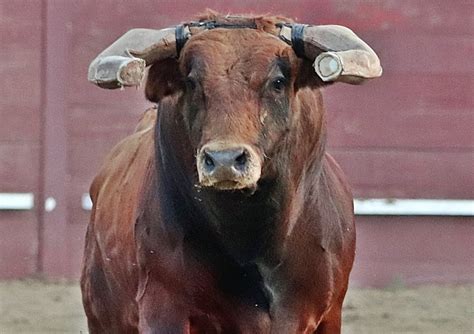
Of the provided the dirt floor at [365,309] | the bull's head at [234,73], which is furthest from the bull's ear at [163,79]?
the dirt floor at [365,309]

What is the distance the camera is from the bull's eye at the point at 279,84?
3955mm

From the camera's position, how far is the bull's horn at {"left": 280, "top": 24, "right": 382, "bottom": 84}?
4.02 m

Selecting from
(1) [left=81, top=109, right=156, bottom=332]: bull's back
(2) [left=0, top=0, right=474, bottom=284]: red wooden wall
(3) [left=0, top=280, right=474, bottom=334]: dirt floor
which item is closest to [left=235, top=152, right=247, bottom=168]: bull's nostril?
(1) [left=81, top=109, right=156, bottom=332]: bull's back

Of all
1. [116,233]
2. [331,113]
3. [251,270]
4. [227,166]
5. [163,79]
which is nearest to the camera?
[227,166]

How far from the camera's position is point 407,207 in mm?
8141

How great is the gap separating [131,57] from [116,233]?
103 cm

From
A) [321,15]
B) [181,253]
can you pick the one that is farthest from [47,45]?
[181,253]

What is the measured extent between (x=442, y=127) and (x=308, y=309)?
3.85 metres

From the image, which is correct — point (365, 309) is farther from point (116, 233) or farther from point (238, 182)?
point (238, 182)

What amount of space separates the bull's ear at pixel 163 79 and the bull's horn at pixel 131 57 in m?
0.04

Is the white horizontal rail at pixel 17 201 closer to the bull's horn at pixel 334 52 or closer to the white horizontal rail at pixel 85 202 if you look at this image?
the white horizontal rail at pixel 85 202

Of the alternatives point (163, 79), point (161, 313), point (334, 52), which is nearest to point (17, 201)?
point (161, 313)

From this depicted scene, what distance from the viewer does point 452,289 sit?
804cm

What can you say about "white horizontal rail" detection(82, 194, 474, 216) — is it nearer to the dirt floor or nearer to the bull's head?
the dirt floor
